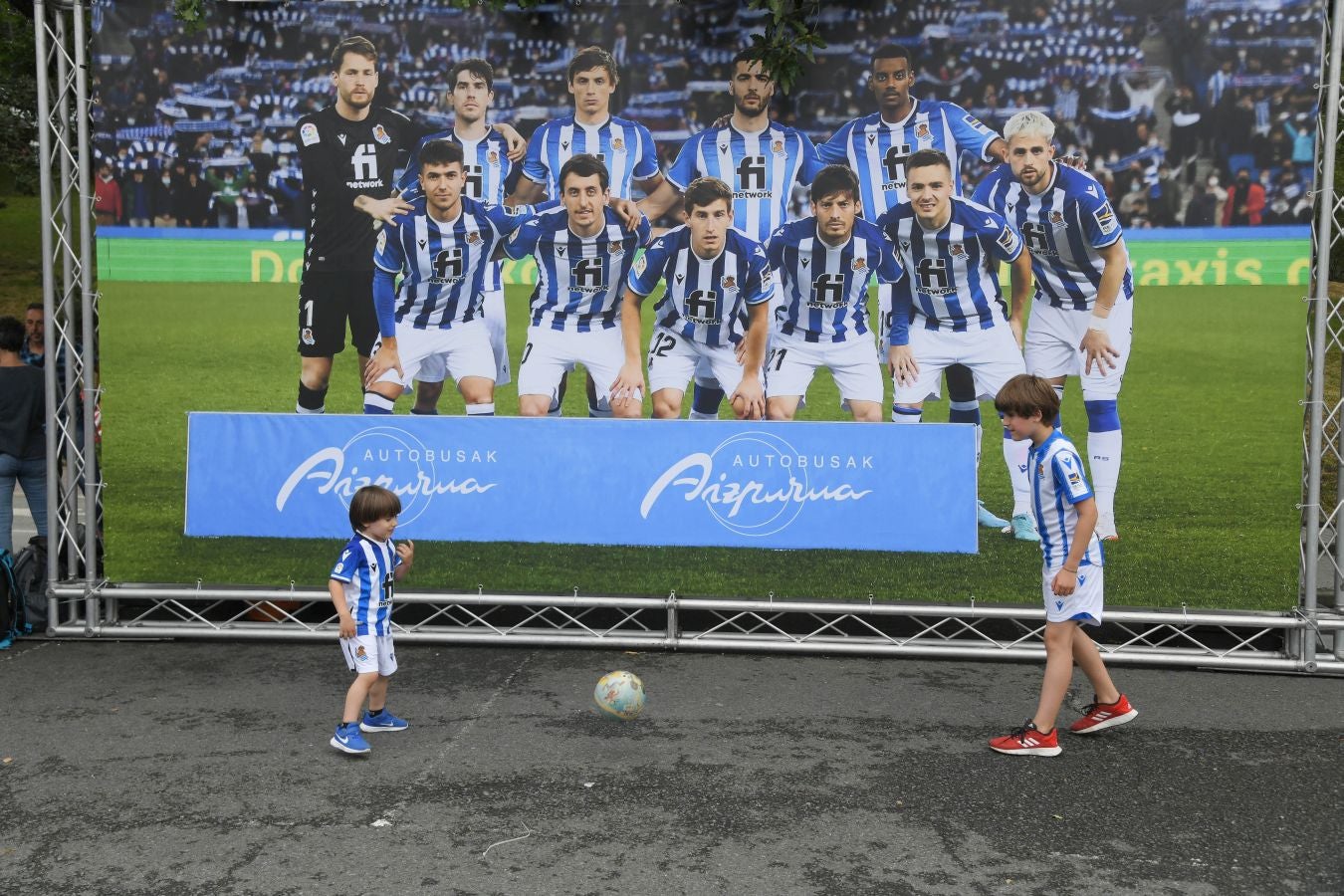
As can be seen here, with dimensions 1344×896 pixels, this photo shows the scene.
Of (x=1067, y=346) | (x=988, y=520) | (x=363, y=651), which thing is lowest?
(x=363, y=651)

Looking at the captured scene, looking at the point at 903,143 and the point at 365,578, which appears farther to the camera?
the point at 903,143

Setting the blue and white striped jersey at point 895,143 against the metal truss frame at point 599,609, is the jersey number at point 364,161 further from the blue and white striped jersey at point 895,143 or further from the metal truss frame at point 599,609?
the blue and white striped jersey at point 895,143

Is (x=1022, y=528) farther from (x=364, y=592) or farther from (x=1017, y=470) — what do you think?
(x=364, y=592)

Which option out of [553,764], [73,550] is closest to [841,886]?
[553,764]

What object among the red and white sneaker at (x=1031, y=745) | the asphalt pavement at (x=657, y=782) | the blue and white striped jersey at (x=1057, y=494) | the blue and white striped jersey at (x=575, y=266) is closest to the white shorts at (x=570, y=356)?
the blue and white striped jersey at (x=575, y=266)

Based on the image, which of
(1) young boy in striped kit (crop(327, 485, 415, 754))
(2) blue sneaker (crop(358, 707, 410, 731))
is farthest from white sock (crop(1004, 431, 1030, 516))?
(2) blue sneaker (crop(358, 707, 410, 731))

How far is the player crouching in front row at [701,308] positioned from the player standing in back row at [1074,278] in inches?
56.2

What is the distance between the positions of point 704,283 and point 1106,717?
324cm

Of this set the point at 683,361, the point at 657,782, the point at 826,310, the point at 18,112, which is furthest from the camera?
the point at 18,112

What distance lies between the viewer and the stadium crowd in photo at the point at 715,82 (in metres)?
6.84

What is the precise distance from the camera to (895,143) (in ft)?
23.3

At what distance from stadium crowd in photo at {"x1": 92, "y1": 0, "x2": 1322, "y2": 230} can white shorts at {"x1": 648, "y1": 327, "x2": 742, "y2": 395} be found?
0.96m

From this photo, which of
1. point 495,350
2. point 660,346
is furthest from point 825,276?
point 495,350

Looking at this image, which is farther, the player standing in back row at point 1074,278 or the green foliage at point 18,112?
the green foliage at point 18,112
